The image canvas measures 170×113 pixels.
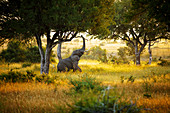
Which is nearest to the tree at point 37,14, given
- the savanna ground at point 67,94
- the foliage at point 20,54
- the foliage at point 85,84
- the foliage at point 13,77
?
the foliage at point 13,77

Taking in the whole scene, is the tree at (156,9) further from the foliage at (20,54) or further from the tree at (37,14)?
the foliage at (20,54)

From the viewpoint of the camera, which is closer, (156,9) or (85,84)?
(85,84)

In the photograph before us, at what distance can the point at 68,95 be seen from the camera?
5.27 m

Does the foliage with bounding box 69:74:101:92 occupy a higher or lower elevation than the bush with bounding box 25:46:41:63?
lower

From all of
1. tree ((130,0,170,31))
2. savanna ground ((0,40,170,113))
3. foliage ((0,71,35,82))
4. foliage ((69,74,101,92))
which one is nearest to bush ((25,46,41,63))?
foliage ((0,71,35,82))

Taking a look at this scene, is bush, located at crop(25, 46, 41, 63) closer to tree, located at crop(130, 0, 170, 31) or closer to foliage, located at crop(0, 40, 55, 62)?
foliage, located at crop(0, 40, 55, 62)

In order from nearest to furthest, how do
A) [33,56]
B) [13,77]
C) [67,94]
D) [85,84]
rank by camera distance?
[85,84] → [67,94] → [13,77] → [33,56]

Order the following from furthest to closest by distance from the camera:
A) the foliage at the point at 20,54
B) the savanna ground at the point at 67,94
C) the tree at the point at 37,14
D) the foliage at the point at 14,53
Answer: the foliage at the point at 14,53 → the foliage at the point at 20,54 → the tree at the point at 37,14 → the savanna ground at the point at 67,94

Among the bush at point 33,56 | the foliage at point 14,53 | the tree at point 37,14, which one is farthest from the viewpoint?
the foliage at point 14,53

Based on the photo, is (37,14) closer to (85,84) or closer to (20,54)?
(85,84)

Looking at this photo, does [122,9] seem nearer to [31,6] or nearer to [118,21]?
[118,21]

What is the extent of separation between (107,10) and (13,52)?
1909cm

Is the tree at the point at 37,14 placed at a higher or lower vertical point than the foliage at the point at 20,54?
higher

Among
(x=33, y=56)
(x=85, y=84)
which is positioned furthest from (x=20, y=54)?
(x=85, y=84)
